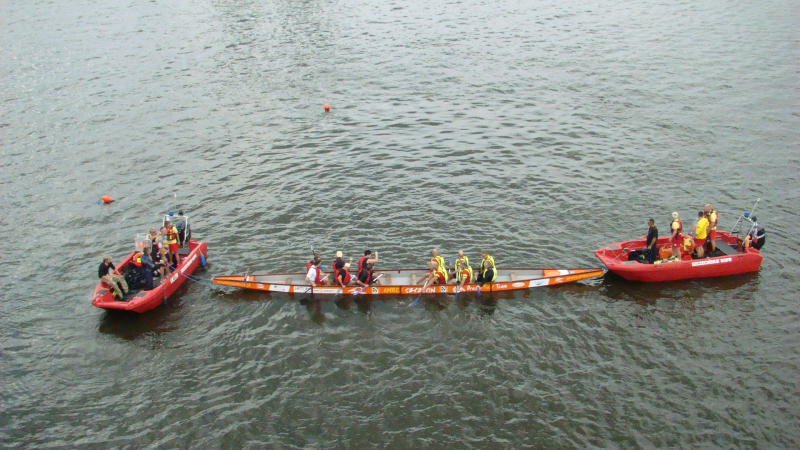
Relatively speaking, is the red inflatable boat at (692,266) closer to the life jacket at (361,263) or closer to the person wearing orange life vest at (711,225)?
the person wearing orange life vest at (711,225)

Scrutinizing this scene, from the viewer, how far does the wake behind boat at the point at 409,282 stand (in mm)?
25031

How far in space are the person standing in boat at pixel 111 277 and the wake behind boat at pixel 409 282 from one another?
3.68 meters

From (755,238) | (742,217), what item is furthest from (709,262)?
(742,217)

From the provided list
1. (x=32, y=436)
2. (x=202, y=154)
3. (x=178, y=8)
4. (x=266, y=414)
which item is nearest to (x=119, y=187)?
Result: (x=202, y=154)

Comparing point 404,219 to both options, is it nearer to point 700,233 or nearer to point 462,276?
point 462,276

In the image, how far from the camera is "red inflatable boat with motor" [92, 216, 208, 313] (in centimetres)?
2375

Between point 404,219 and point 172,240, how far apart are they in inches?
444

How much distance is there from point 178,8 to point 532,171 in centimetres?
5566

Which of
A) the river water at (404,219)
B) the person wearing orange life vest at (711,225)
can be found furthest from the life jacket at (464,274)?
the person wearing orange life vest at (711,225)

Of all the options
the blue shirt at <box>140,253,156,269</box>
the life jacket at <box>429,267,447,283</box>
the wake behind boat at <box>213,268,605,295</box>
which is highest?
the blue shirt at <box>140,253,156,269</box>

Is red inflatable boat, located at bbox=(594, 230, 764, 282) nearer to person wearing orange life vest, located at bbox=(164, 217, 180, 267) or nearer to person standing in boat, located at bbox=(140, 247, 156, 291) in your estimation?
person wearing orange life vest, located at bbox=(164, 217, 180, 267)

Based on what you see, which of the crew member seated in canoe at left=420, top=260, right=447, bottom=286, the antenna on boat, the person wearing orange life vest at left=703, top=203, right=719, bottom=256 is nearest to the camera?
the crew member seated in canoe at left=420, top=260, right=447, bottom=286

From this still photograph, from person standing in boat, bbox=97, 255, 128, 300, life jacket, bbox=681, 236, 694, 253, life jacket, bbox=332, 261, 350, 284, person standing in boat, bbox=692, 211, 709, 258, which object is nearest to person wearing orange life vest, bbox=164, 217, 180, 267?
person standing in boat, bbox=97, 255, 128, 300

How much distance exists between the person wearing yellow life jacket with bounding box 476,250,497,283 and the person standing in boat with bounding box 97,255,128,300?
14907 mm
